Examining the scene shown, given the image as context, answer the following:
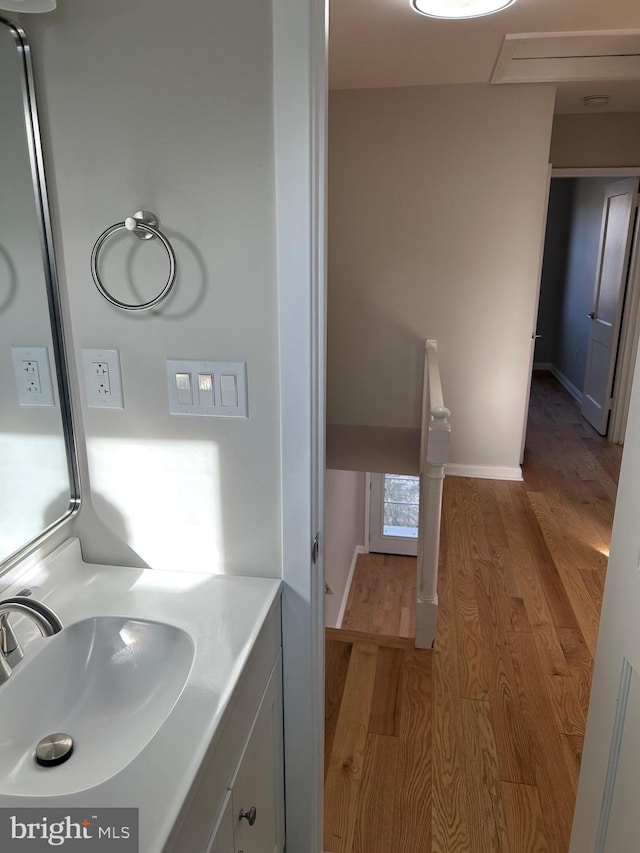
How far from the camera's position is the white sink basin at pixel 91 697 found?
3.18 feet

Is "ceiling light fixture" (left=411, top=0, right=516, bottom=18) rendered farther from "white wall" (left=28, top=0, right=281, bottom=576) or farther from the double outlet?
the double outlet

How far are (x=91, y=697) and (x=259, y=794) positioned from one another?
1.31ft

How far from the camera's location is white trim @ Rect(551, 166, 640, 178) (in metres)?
4.59

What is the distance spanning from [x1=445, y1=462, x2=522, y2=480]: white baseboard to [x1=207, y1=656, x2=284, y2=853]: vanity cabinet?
10.4 feet

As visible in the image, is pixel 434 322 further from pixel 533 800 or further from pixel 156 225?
pixel 156 225

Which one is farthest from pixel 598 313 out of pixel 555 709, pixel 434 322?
pixel 555 709

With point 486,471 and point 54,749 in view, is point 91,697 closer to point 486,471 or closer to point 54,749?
point 54,749

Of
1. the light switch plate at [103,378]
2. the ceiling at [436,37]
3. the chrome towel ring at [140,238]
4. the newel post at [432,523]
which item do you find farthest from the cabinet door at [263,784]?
the ceiling at [436,37]

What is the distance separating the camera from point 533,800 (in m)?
1.90

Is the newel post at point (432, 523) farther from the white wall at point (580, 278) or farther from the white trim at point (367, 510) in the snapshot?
the white wall at point (580, 278)

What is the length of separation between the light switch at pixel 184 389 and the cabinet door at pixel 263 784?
1.95 ft

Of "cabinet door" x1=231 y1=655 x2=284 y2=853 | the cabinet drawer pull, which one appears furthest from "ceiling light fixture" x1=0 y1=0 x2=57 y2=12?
the cabinet drawer pull

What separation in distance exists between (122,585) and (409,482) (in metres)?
3.38

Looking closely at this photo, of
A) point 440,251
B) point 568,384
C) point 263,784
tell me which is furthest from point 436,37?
point 568,384
